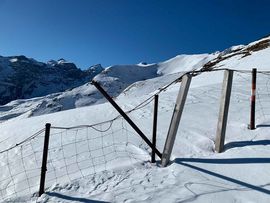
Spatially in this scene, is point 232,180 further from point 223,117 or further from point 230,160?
point 223,117

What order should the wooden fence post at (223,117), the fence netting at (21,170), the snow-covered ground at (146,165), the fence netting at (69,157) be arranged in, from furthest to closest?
the wooden fence post at (223,117) → the fence netting at (69,157) → the fence netting at (21,170) → the snow-covered ground at (146,165)

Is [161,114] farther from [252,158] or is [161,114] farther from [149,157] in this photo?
[252,158]

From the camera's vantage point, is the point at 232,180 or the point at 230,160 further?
the point at 230,160

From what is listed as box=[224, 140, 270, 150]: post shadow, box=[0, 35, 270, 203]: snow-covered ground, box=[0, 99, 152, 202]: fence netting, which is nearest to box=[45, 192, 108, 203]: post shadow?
box=[0, 35, 270, 203]: snow-covered ground

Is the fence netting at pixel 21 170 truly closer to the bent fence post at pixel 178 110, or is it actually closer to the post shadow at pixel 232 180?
the bent fence post at pixel 178 110

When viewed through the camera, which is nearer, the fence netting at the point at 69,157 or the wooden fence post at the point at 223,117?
the fence netting at the point at 69,157

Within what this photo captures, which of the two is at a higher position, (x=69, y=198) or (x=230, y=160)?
(x=230, y=160)

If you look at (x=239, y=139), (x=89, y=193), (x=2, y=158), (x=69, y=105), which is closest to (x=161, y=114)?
(x=239, y=139)

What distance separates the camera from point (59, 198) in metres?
6.79

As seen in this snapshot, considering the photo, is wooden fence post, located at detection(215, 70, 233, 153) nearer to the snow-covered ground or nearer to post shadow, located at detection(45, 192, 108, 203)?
the snow-covered ground

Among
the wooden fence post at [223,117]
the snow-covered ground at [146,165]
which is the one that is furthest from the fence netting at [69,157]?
the wooden fence post at [223,117]

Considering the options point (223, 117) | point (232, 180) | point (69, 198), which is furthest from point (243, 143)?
point (69, 198)

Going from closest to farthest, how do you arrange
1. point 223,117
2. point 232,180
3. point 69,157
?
point 232,180 → point 223,117 → point 69,157

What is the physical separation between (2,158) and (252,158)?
22.5 feet
